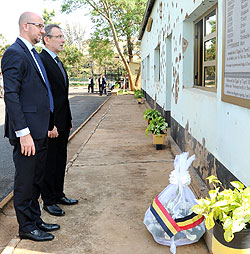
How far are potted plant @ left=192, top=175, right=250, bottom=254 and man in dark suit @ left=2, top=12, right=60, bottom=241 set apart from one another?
1.46 metres

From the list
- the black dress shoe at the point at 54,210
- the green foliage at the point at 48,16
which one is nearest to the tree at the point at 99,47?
the green foliage at the point at 48,16

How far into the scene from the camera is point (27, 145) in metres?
2.72

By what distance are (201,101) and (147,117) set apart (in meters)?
3.24

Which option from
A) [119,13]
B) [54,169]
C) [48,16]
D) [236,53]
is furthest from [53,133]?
[48,16]

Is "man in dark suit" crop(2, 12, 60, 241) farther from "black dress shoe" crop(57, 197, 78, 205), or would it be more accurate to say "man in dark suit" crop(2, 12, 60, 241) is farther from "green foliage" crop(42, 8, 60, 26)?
"green foliage" crop(42, 8, 60, 26)

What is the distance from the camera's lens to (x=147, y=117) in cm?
730

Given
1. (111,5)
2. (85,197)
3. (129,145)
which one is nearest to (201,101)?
(85,197)

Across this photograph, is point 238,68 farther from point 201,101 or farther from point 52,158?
point 52,158

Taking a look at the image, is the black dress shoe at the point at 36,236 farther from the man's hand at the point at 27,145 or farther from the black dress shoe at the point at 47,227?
the man's hand at the point at 27,145

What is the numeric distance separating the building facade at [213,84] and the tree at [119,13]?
19287mm

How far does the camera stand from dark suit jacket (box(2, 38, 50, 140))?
2.67 meters

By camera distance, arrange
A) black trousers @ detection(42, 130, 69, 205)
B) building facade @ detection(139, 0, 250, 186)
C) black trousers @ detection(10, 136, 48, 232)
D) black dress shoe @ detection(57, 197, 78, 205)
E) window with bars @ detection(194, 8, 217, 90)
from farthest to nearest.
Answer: window with bars @ detection(194, 8, 217, 90)
black dress shoe @ detection(57, 197, 78, 205)
black trousers @ detection(42, 130, 69, 205)
black trousers @ detection(10, 136, 48, 232)
building facade @ detection(139, 0, 250, 186)

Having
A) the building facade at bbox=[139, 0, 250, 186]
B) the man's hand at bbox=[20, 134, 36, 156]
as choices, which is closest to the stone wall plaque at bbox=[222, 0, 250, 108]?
the building facade at bbox=[139, 0, 250, 186]

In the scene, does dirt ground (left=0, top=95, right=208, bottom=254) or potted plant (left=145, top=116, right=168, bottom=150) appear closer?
dirt ground (left=0, top=95, right=208, bottom=254)
